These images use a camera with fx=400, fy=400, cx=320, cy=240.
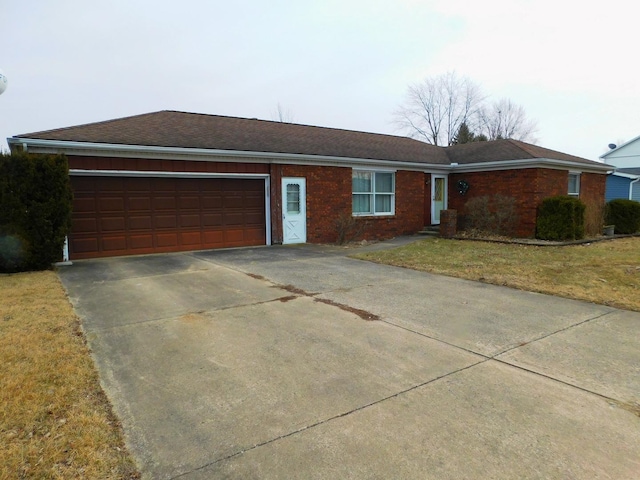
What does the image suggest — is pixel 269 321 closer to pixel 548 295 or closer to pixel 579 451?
pixel 579 451

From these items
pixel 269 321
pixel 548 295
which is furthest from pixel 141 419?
pixel 548 295

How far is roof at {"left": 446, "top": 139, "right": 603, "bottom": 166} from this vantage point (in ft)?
49.9

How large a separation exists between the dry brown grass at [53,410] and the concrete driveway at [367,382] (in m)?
0.15

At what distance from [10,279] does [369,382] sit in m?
7.58

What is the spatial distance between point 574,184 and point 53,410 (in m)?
19.1

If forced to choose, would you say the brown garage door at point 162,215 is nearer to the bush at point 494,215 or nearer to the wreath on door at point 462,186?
the bush at point 494,215

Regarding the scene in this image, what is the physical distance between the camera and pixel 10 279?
300 inches

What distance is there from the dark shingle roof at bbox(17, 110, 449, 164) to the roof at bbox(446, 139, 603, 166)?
0.81 m

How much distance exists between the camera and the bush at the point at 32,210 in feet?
26.8

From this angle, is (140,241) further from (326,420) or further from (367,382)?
(326,420)

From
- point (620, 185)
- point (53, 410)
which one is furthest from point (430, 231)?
point (620, 185)

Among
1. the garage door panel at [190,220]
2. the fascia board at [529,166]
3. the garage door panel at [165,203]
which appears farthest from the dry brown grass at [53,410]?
the fascia board at [529,166]

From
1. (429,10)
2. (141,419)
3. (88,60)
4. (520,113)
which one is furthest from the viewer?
(520,113)

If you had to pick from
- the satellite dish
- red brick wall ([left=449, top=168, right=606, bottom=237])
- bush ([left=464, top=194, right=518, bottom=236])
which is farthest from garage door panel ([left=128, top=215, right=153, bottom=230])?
red brick wall ([left=449, top=168, right=606, bottom=237])
